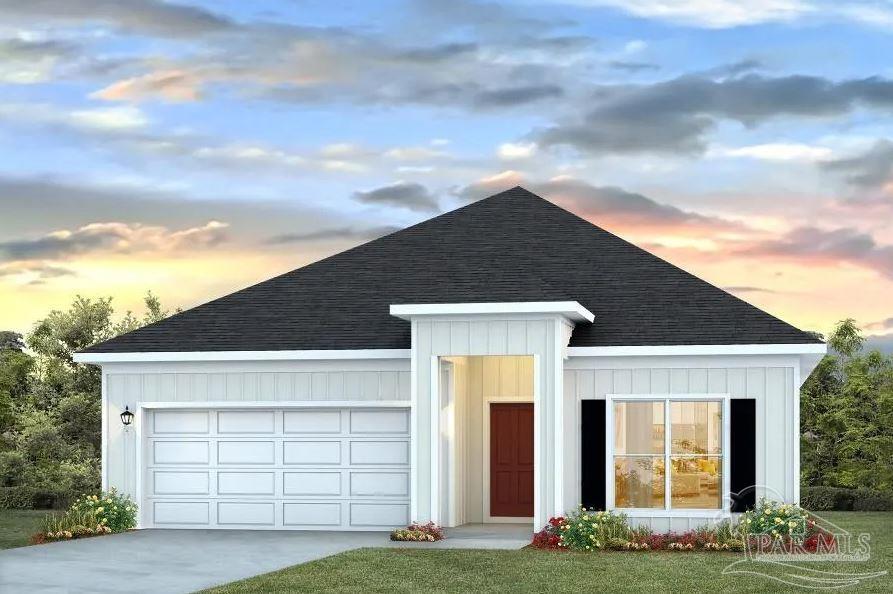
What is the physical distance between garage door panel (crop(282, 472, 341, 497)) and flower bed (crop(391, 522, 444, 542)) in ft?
8.09

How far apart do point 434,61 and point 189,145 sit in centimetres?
568

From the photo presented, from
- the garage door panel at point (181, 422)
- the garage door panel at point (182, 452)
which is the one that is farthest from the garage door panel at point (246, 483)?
the garage door panel at point (181, 422)

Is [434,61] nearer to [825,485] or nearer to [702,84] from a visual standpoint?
[702,84]

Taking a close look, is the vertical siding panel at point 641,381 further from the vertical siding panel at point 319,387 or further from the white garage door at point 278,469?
the vertical siding panel at point 319,387

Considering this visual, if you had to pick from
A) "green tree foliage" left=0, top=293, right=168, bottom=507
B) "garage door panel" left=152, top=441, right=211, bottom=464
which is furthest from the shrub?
"green tree foliage" left=0, top=293, right=168, bottom=507

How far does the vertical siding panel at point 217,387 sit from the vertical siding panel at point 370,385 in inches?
100

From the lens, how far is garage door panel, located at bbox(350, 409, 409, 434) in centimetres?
2222

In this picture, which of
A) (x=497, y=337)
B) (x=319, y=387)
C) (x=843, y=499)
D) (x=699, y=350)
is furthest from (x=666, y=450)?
(x=843, y=499)

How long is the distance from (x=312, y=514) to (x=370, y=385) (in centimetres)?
251

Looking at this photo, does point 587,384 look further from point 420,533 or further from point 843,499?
point 843,499

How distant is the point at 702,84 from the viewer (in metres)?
26.9

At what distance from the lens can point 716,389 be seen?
20.7 meters

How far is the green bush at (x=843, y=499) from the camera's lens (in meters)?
35.0

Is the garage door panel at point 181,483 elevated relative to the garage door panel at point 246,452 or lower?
lower
